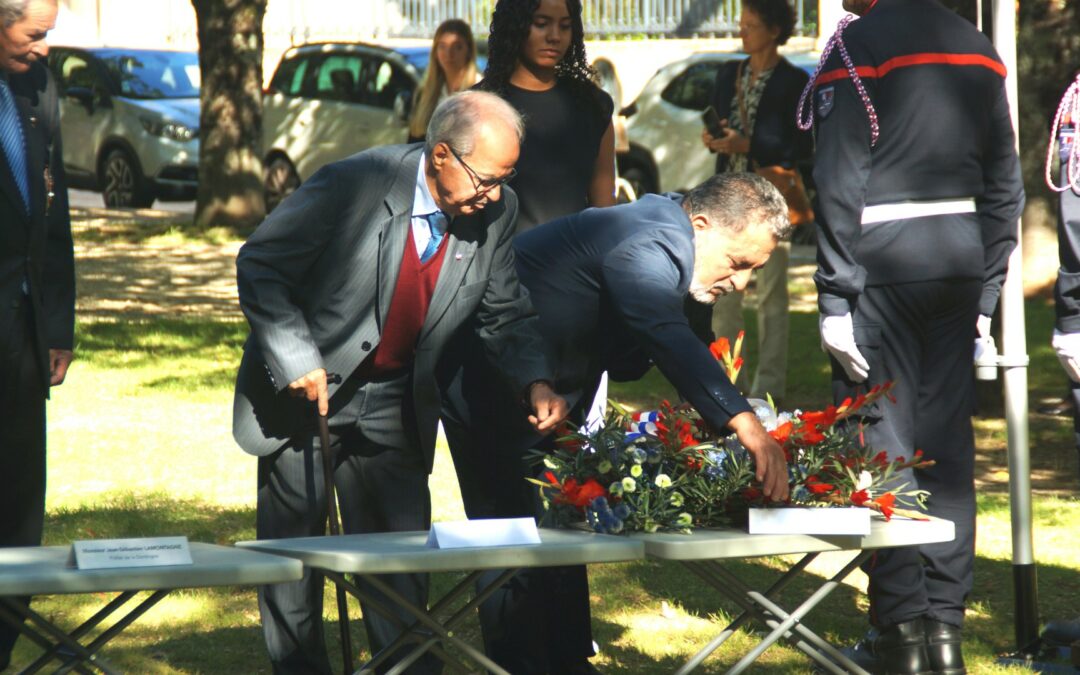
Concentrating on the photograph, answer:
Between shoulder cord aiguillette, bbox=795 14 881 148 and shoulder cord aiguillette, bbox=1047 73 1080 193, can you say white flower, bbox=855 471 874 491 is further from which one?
shoulder cord aiguillette, bbox=1047 73 1080 193

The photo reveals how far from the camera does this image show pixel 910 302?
5117mm

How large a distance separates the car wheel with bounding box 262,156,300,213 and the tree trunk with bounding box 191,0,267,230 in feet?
5.48

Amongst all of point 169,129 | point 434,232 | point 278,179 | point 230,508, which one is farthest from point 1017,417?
point 169,129

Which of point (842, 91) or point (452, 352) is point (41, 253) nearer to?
point (452, 352)

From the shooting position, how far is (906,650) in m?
5.12

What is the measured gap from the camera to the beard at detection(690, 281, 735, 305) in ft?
14.8

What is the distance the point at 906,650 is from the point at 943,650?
118mm

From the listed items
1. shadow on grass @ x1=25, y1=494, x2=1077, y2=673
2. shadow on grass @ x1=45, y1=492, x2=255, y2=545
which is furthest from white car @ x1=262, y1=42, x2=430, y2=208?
shadow on grass @ x1=25, y1=494, x2=1077, y2=673

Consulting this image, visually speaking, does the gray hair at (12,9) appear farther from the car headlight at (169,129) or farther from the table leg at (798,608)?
the car headlight at (169,129)

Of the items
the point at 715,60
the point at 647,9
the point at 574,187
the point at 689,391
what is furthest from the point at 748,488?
the point at 647,9

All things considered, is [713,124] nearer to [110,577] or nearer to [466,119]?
[466,119]

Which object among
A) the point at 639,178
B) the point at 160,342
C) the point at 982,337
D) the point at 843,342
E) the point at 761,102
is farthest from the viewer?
the point at 639,178

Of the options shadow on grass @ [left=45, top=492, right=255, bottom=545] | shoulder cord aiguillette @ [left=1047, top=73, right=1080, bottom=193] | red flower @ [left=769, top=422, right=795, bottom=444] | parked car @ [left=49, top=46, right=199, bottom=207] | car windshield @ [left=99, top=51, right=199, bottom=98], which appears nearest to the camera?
red flower @ [left=769, top=422, right=795, bottom=444]

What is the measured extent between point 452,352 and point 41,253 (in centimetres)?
126
